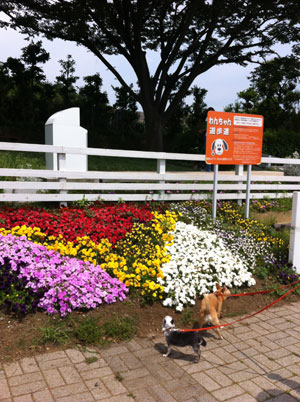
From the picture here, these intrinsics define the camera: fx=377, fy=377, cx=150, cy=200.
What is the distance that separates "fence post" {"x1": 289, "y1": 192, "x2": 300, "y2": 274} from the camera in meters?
5.34

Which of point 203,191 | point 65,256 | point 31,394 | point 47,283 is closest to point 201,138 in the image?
point 203,191

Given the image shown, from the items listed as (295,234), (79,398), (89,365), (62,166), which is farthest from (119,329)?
(62,166)

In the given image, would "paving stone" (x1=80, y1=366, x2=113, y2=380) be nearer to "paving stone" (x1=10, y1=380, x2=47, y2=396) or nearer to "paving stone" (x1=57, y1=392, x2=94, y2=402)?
"paving stone" (x1=57, y1=392, x2=94, y2=402)

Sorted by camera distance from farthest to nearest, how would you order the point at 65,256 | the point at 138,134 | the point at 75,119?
the point at 138,134 → the point at 75,119 → the point at 65,256

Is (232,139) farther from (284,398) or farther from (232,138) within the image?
(284,398)

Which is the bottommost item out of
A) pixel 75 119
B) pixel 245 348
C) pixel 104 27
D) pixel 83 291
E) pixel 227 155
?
pixel 245 348

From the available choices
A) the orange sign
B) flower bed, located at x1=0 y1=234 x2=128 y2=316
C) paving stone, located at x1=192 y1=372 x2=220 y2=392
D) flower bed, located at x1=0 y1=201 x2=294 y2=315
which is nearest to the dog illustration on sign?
the orange sign

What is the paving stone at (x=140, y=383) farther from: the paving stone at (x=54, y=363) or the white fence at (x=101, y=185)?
the white fence at (x=101, y=185)

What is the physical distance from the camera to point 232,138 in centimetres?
661

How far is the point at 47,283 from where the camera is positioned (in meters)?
3.87

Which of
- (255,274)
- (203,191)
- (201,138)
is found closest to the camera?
(255,274)

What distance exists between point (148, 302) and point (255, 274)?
189 centimetres

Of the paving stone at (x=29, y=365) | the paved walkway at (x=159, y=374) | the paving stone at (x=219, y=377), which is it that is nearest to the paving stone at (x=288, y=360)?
the paved walkway at (x=159, y=374)

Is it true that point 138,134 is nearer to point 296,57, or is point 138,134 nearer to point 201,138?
point 296,57
